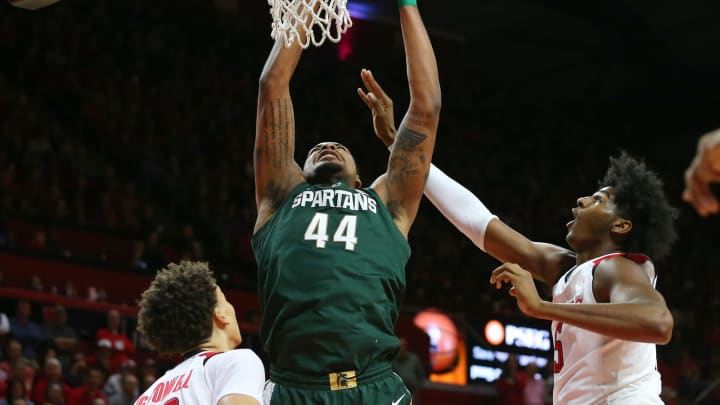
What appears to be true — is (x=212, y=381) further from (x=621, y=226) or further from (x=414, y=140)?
(x=621, y=226)

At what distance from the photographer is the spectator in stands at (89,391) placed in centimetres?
793

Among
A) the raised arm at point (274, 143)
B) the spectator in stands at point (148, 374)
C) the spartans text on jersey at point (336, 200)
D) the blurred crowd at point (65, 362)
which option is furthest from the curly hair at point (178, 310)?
the spectator in stands at point (148, 374)

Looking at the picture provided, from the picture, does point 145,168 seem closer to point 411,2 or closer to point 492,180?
point 492,180

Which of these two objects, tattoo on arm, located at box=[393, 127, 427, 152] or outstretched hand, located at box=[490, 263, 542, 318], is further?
tattoo on arm, located at box=[393, 127, 427, 152]

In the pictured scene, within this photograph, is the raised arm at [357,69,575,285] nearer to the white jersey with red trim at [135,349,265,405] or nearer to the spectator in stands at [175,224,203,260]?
the white jersey with red trim at [135,349,265,405]

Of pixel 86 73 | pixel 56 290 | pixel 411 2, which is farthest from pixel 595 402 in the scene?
pixel 86 73

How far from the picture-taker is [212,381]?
10.1 feet

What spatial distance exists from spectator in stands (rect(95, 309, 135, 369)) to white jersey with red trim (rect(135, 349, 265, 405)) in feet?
19.1

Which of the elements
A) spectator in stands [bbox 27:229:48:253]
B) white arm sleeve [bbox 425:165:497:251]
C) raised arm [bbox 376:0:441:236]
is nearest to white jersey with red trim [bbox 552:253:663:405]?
white arm sleeve [bbox 425:165:497:251]

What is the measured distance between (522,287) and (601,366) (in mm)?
584

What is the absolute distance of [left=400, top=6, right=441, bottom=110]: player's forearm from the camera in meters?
3.76

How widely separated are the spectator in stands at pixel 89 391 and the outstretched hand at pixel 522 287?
559cm

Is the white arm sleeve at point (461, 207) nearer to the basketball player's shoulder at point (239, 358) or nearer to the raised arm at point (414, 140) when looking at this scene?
the raised arm at point (414, 140)

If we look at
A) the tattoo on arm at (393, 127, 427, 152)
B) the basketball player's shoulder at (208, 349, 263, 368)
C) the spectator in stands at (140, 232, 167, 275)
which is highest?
the tattoo on arm at (393, 127, 427, 152)
